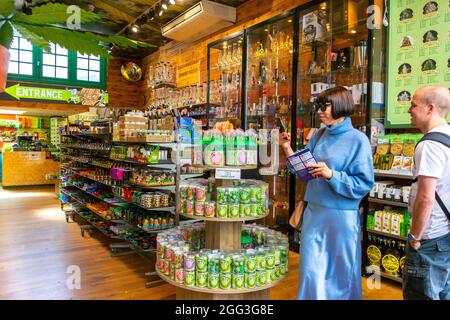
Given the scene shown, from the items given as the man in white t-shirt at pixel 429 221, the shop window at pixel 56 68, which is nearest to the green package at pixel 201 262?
the man in white t-shirt at pixel 429 221

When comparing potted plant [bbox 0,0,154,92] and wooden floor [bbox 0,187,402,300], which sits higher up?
potted plant [bbox 0,0,154,92]

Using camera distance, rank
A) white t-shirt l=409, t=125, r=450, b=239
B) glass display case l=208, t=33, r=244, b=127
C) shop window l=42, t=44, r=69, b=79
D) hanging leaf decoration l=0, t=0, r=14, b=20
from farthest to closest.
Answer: shop window l=42, t=44, r=69, b=79 < glass display case l=208, t=33, r=244, b=127 < white t-shirt l=409, t=125, r=450, b=239 < hanging leaf decoration l=0, t=0, r=14, b=20

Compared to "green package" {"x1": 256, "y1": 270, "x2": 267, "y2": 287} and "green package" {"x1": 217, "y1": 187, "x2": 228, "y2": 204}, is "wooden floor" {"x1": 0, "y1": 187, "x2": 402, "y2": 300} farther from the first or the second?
"green package" {"x1": 217, "y1": 187, "x2": 228, "y2": 204}

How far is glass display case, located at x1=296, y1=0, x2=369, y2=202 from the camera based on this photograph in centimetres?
416


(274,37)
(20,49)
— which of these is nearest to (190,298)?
(274,37)

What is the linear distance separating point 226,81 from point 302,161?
446cm

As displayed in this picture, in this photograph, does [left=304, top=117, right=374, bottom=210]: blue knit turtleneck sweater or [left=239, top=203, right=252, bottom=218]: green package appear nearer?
[left=304, top=117, right=374, bottom=210]: blue knit turtleneck sweater

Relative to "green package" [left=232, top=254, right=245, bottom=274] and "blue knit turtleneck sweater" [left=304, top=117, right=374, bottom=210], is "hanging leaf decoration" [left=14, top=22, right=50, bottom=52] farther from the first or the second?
"green package" [left=232, top=254, right=245, bottom=274]

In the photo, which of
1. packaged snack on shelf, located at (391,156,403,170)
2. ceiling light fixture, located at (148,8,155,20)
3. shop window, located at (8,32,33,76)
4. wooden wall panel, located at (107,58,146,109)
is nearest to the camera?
packaged snack on shelf, located at (391,156,403,170)

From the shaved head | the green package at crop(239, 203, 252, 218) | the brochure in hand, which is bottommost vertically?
the green package at crop(239, 203, 252, 218)

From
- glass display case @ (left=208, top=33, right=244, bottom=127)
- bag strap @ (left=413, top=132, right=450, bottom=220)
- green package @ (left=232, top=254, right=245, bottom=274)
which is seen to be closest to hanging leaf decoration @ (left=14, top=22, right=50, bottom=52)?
bag strap @ (left=413, top=132, right=450, bottom=220)

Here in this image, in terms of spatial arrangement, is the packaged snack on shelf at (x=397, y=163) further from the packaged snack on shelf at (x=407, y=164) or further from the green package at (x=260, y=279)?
the green package at (x=260, y=279)

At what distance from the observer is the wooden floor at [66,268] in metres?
3.47

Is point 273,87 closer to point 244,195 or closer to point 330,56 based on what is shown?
point 330,56
